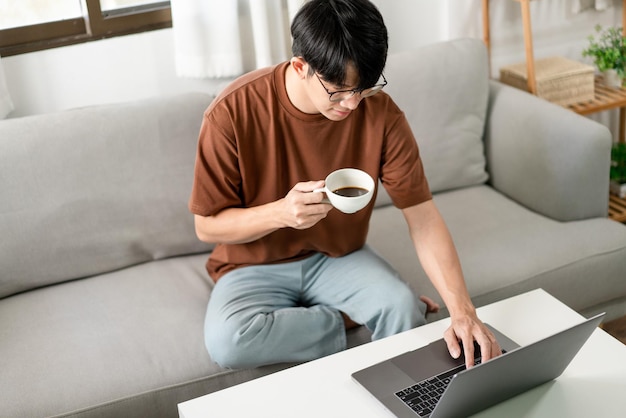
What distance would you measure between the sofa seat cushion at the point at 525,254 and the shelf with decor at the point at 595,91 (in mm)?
611

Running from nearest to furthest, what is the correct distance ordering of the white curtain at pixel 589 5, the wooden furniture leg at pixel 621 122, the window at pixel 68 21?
the window at pixel 68 21, the white curtain at pixel 589 5, the wooden furniture leg at pixel 621 122

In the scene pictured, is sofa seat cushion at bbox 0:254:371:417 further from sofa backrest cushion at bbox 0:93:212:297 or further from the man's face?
the man's face

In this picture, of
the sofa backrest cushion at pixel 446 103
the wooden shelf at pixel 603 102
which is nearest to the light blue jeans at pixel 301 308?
the sofa backrest cushion at pixel 446 103

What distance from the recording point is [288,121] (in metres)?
1.85

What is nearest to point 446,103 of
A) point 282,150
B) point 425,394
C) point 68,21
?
point 282,150

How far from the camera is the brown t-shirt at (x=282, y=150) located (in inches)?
72.0

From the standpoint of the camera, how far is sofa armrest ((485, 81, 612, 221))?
7.67 ft

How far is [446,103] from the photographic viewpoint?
8.39 ft

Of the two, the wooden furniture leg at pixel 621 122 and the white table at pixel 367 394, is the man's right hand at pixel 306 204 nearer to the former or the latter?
the white table at pixel 367 394

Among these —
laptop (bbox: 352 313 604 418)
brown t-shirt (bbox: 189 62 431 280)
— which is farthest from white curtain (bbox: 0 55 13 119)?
laptop (bbox: 352 313 604 418)

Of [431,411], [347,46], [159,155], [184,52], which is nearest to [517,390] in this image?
[431,411]

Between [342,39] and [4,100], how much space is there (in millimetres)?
1253

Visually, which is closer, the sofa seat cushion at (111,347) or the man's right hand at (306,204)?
the man's right hand at (306,204)

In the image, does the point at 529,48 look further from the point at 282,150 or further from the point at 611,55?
the point at 282,150
